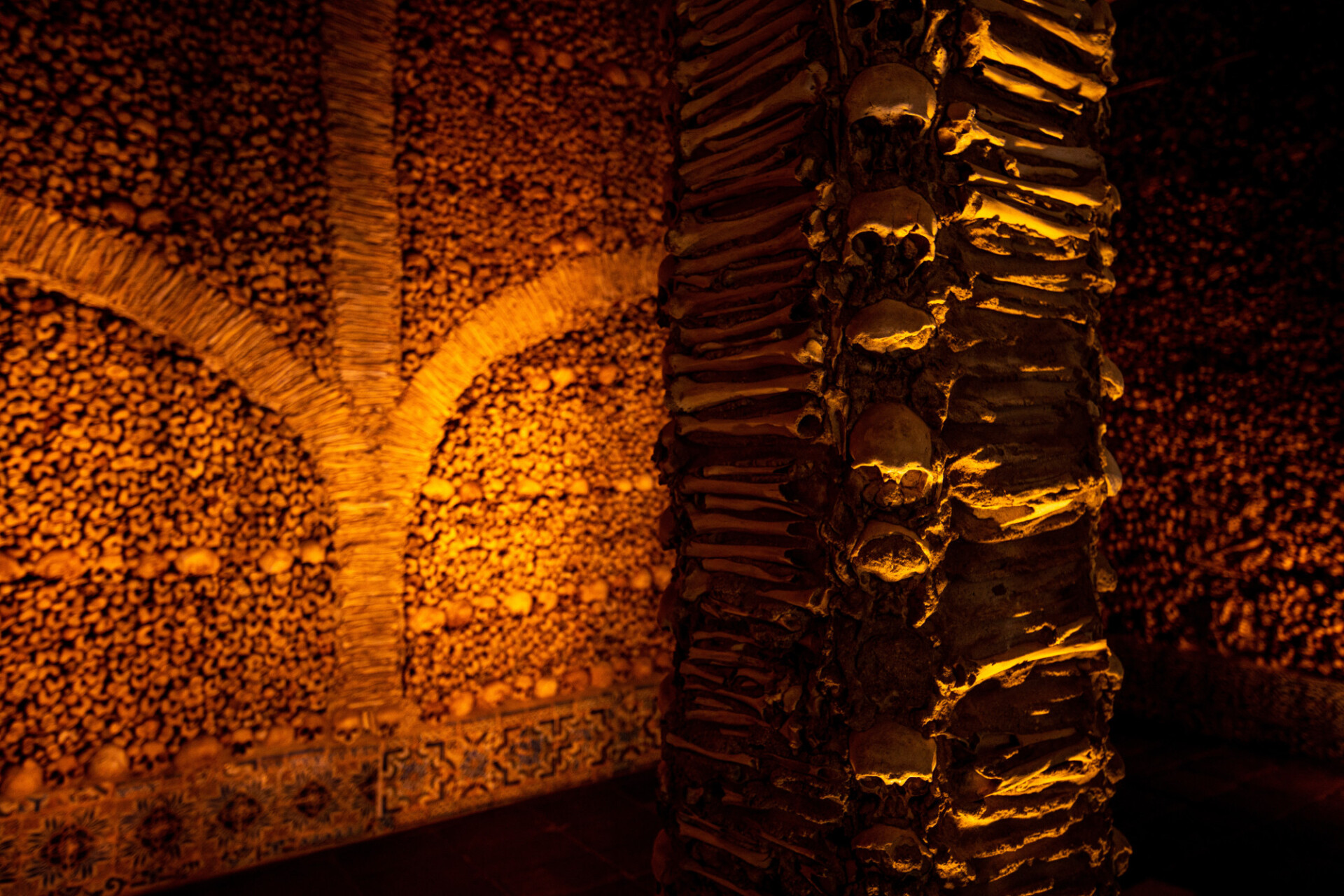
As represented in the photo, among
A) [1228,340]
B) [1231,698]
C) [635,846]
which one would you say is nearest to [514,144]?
[635,846]

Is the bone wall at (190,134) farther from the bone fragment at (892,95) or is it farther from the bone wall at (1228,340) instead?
the bone wall at (1228,340)

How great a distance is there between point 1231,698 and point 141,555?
449 centimetres

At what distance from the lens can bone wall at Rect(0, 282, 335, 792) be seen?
7.54 ft

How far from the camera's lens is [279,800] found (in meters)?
2.57

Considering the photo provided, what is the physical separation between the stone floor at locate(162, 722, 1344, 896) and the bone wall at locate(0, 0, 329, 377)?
1677 mm

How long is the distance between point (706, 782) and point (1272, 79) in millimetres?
4068

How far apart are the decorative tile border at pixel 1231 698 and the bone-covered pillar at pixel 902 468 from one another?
3.11 meters

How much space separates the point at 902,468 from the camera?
0.85 metres

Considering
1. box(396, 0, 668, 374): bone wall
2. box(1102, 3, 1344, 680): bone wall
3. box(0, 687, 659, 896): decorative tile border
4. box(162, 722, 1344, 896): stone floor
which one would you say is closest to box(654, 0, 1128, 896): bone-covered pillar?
box(162, 722, 1344, 896): stone floor

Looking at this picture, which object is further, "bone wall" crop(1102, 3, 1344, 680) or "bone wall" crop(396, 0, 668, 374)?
"bone wall" crop(1102, 3, 1344, 680)

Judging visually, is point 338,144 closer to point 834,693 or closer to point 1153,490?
point 834,693

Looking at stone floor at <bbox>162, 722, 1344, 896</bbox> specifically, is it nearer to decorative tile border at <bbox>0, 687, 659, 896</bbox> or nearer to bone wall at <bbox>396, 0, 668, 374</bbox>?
decorative tile border at <bbox>0, 687, 659, 896</bbox>

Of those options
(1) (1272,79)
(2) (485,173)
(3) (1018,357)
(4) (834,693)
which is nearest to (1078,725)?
(4) (834,693)

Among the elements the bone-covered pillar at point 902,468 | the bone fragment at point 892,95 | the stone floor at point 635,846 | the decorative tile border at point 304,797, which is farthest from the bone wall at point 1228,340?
the bone fragment at point 892,95
